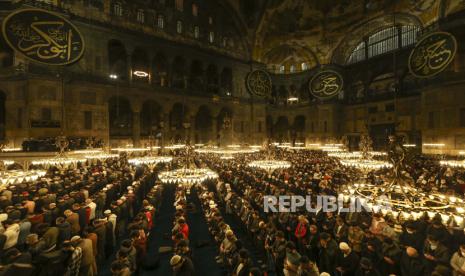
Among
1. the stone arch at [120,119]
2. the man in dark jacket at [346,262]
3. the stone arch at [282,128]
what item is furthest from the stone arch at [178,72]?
the man in dark jacket at [346,262]

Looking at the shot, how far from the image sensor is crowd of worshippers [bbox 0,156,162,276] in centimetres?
336

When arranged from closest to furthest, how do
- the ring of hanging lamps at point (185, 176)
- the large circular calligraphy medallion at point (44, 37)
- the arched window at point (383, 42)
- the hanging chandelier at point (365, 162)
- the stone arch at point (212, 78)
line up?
the ring of hanging lamps at point (185, 176) → the hanging chandelier at point (365, 162) → the large circular calligraphy medallion at point (44, 37) → the arched window at point (383, 42) → the stone arch at point (212, 78)

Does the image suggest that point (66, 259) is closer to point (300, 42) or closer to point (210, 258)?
point (210, 258)

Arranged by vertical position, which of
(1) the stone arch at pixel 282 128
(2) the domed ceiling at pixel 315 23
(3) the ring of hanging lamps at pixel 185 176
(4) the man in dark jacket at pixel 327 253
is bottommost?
(4) the man in dark jacket at pixel 327 253

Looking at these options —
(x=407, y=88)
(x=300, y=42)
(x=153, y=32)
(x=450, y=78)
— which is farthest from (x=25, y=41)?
(x=407, y=88)

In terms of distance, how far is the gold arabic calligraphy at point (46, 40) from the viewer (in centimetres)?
759

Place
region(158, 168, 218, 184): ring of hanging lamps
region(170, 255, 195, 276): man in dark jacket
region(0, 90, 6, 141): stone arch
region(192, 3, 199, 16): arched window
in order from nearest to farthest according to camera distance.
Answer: region(170, 255, 195, 276): man in dark jacket
region(158, 168, 218, 184): ring of hanging lamps
region(0, 90, 6, 141): stone arch
region(192, 3, 199, 16): arched window

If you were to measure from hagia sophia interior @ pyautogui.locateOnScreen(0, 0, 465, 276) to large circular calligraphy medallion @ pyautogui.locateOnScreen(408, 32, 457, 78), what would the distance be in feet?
0.26

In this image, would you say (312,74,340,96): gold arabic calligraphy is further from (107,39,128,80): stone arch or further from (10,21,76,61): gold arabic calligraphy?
(107,39,128,80): stone arch

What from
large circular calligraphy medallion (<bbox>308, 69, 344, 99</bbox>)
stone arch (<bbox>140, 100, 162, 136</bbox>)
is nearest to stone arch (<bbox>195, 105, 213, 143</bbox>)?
stone arch (<bbox>140, 100, 162, 136</bbox>)

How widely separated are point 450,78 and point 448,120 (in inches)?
101

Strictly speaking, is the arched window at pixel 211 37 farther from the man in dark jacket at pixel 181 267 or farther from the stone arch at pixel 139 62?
the man in dark jacket at pixel 181 267

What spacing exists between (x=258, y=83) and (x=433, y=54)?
760 cm

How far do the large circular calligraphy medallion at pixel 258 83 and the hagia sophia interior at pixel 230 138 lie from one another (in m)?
0.09
